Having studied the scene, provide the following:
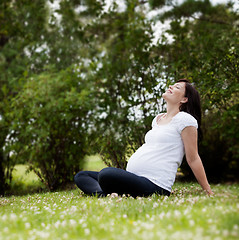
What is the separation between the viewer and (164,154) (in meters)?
3.60

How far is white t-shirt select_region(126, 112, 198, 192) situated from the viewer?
3555 mm

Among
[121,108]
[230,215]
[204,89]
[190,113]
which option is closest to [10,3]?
[121,108]

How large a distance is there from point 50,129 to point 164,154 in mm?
3948

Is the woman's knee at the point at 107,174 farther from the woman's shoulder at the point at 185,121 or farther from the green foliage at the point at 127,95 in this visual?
the green foliage at the point at 127,95

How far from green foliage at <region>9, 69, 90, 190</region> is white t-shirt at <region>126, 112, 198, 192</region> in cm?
329

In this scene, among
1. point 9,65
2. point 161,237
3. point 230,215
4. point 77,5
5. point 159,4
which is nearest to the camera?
point 161,237

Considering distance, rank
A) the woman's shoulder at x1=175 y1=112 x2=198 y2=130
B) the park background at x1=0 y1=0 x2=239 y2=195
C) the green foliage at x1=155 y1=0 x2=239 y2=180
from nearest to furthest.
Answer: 1. the woman's shoulder at x1=175 y1=112 x2=198 y2=130
2. the green foliage at x1=155 y1=0 x2=239 y2=180
3. the park background at x1=0 y1=0 x2=239 y2=195

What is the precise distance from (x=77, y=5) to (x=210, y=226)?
915cm

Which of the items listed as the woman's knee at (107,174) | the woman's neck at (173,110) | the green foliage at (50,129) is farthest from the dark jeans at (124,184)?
the green foliage at (50,129)

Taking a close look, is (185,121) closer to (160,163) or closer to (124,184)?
(160,163)

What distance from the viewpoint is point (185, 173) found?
24.3 ft

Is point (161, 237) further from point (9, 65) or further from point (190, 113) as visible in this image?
point (9, 65)

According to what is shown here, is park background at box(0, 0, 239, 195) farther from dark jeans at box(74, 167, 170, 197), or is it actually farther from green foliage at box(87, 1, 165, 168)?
dark jeans at box(74, 167, 170, 197)

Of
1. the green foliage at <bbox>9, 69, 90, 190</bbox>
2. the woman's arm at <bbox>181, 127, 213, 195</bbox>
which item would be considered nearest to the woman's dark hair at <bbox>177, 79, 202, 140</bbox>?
the woman's arm at <bbox>181, 127, 213, 195</bbox>
